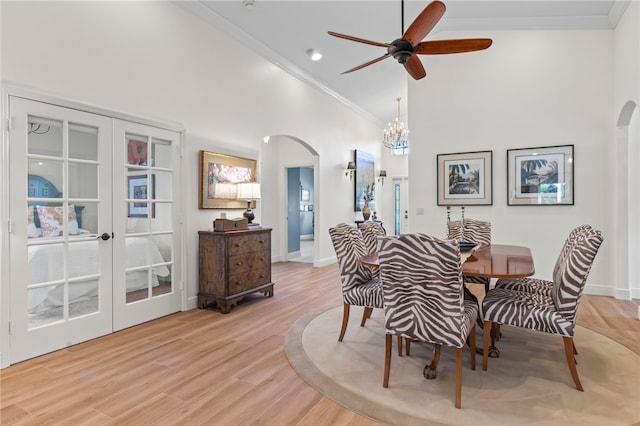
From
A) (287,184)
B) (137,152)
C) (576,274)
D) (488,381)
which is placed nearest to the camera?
(576,274)

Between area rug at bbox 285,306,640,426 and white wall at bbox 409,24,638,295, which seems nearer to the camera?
area rug at bbox 285,306,640,426

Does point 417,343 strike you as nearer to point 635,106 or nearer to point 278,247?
point 635,106

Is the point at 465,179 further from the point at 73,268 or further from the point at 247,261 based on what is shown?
the point at 73,268

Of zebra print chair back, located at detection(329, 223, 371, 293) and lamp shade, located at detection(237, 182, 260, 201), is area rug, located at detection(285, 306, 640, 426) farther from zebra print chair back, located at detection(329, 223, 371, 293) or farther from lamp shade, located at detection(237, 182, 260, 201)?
lamp shade, located at detection(237, 182, 260, 201)

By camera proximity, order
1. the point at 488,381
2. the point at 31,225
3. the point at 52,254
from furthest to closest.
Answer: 1. the point at 52,254
2. the point at 31,225
3. the point at 488,381

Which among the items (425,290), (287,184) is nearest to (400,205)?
(287,184)

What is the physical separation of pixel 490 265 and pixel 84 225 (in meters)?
3.33

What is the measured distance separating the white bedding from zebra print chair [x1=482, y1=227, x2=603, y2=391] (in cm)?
318

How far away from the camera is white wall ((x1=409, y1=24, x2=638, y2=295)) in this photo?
4414 millimetres

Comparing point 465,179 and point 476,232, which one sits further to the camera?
point 465,179

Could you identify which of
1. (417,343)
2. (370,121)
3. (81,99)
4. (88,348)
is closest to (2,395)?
(88,348)

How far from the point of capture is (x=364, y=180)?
28.1ft

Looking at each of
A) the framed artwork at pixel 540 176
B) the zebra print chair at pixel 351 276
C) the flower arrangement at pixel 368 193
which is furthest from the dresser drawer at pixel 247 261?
the flower arrangement at pixel 368 193

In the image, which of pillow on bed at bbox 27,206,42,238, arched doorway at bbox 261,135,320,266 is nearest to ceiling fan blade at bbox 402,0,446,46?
A: pillow on bed at bbox 27,206,42,238
